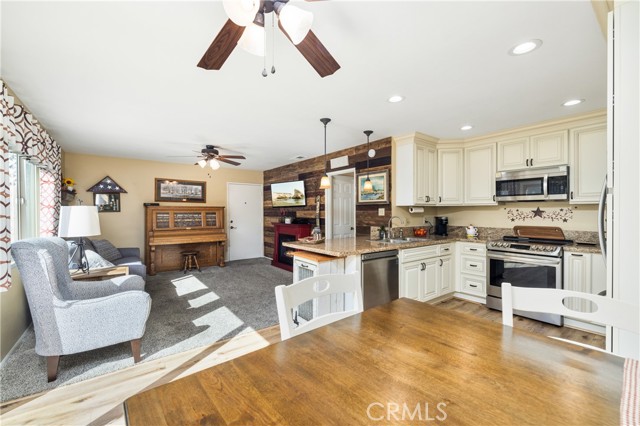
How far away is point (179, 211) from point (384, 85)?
4.95 m

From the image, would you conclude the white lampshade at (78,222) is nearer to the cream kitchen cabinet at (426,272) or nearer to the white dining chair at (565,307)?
the cream kitchen cabinet at (426,272)

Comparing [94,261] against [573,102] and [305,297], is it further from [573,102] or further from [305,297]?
[573,102]

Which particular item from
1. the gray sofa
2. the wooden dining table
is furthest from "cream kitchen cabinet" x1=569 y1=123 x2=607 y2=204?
the gray sofa

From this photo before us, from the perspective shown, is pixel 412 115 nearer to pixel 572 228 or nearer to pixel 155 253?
pixel 572 228

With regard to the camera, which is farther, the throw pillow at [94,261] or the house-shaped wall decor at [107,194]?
the house-shaped wall decor at [107,194]

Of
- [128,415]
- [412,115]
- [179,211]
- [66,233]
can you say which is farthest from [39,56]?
[179,211]

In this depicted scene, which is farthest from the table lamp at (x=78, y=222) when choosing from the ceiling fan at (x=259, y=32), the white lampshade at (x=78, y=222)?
the ceiling fan at (x=259, y=32)

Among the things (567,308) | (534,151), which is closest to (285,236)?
(534,151)

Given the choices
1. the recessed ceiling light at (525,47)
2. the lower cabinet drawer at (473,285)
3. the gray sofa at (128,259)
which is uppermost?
the recessed ceiling light at (525,47)

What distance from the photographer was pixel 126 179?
5438 millimetres

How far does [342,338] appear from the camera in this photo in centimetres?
101

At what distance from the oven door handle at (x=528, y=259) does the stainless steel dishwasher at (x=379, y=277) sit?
1.35 metres

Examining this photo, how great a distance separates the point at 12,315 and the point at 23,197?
1.28 meters

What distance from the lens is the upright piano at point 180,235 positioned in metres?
5.38
